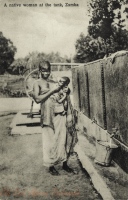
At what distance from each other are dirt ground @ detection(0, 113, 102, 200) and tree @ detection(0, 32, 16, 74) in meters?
1.54

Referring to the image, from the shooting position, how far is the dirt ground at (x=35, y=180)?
3.06m

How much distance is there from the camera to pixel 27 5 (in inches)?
148

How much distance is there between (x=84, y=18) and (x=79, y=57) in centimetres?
88

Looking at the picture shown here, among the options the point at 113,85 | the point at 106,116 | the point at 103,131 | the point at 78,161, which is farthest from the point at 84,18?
the point at 78,161

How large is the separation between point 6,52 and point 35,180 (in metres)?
Answer: 2.10

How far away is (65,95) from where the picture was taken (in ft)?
11.3

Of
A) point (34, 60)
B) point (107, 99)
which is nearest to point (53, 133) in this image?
point (107, 99)

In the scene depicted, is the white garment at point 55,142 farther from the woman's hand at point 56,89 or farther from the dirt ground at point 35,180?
the woman's hand at point 56,89

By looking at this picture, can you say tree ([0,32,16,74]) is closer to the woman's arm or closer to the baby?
the woman's arm

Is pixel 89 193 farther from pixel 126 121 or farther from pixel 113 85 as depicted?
pixel 113 85

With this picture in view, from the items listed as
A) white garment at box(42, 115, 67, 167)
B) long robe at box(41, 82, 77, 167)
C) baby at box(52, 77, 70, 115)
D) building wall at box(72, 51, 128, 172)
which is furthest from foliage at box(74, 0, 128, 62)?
white garment at box(42, 115, 67, 167)

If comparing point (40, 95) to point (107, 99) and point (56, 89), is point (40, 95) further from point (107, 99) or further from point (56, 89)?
point (107, 99)

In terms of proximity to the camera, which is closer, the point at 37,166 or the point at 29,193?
the point at 29,193

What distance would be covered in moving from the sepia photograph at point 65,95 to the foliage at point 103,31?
2cm
